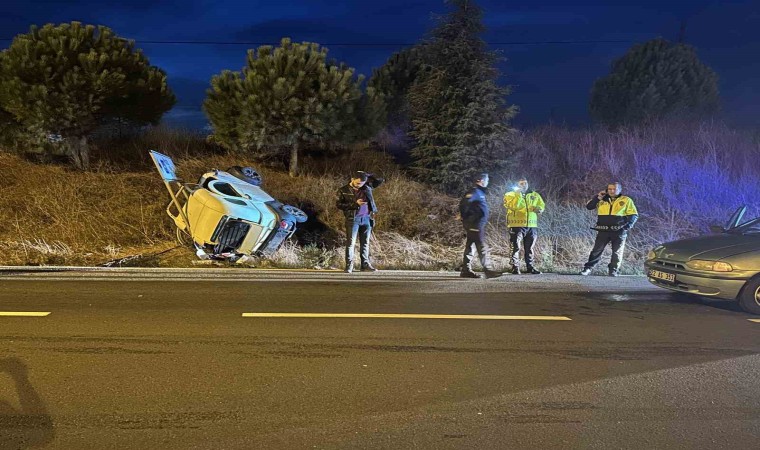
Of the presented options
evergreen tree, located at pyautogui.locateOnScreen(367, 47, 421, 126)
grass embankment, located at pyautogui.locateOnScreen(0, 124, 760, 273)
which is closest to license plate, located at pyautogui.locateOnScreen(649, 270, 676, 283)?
grass embankment, located at pyautogui.locateOnScreen(0, 124, 760, 273)

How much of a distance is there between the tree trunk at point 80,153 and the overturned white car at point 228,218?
17.5 feet

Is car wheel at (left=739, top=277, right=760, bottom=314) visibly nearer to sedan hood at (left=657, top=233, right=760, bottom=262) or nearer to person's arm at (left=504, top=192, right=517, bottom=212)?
sedan hood at (left=657, top=233, right=760, bottom=262)

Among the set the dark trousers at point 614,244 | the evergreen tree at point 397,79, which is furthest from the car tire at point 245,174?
the evergreen tree at point 397,79

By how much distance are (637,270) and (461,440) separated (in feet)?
26.2

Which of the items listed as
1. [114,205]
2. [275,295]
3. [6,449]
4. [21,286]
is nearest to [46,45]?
[114,205]

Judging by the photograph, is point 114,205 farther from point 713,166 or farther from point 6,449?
point 713,166

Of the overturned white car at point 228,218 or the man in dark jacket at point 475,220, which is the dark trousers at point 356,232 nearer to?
the overturned white car at point 228,218

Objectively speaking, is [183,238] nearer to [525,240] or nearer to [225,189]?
[225,189]

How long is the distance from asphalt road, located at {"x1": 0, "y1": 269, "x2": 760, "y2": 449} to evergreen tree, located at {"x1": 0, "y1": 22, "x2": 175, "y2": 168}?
23.0 ft

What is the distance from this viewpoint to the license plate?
675 centimetres

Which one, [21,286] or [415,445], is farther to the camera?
[21,286]

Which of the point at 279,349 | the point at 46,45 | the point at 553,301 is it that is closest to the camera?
the point at 279,349

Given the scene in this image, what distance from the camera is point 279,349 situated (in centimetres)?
474

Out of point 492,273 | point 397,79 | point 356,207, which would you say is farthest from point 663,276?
point 397,79
